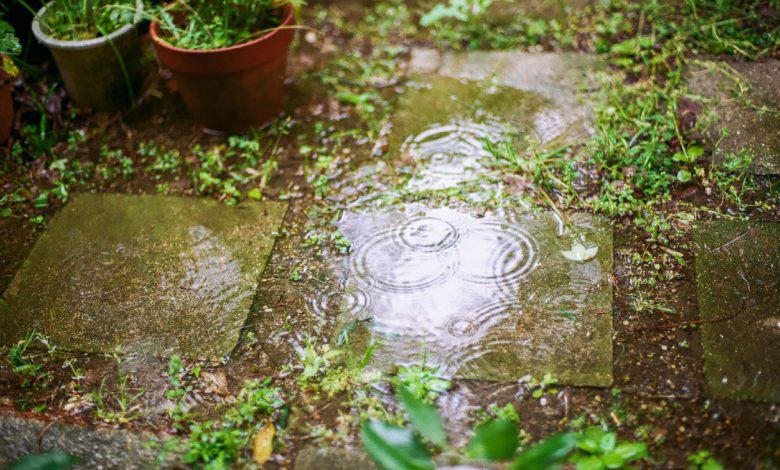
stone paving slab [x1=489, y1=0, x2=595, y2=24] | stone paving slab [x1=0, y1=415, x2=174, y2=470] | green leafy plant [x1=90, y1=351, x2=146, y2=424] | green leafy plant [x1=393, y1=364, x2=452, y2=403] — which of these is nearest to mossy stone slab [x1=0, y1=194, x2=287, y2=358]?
green leafy plant [x1=90, y1=351, x2=146, y2=424]

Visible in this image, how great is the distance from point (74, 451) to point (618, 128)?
2.37 m

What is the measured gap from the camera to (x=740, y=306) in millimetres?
1961

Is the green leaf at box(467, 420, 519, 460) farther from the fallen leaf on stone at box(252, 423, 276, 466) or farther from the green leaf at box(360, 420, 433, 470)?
the fallen leaf on stone at box(252, 423, 276, 466)

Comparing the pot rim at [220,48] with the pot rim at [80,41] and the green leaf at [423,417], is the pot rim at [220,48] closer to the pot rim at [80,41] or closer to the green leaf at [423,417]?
the pot rim at [80,41]

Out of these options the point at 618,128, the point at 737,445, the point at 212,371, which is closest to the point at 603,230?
the point at 618,128

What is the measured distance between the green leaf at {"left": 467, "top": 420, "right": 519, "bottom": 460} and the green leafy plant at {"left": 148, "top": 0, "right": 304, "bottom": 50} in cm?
205

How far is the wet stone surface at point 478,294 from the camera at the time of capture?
6.38 ft

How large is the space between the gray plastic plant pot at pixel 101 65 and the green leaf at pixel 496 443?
2.31 metres

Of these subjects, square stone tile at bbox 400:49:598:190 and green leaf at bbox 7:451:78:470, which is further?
square stone tile at bbox 400:49:598:190

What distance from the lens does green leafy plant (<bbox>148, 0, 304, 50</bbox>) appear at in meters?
2.68

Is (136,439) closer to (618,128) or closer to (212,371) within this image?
(212,371)

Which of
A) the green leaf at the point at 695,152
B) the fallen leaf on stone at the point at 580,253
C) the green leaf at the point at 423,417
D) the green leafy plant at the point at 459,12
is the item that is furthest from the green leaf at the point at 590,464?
the green leafy plant at the point at 459,12

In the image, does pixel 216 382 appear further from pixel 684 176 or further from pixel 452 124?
pixel 684 176

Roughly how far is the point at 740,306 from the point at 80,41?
292 cm
